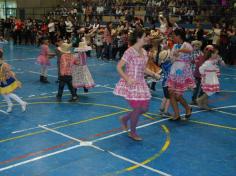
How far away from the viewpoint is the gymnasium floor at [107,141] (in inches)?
211

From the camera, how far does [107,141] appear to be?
6.46 metres

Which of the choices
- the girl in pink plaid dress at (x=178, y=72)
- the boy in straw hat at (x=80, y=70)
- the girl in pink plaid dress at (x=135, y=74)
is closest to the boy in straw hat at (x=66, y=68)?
the boy in straw hat at (x=80, y=70)

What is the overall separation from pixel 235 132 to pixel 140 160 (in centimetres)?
236

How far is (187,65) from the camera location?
7609 mm

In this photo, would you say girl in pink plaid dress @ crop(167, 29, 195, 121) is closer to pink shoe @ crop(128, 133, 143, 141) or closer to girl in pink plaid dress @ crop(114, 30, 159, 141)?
pink shoe @ crop(128, 133, 143, 141)

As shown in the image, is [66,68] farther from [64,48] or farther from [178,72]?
[178,72]

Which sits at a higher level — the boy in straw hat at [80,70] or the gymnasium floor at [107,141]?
the boy in straw hat at [80,70]

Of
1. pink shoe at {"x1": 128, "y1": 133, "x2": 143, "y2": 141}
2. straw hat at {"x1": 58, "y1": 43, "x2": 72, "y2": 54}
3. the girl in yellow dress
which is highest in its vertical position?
straw hat at {"x1": 58, "y1": 43, "x2": 72, "y2": 54}

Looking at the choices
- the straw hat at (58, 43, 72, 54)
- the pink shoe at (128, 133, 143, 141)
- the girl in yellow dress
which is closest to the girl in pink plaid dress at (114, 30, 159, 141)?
the pink shoe at (128, 133, 143, 141)

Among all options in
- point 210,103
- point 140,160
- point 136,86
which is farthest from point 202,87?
point 140,160

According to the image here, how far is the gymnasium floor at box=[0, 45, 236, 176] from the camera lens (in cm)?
536

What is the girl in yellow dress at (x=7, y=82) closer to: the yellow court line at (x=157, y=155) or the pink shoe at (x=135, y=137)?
the pink shoe at (x=135, y=137)

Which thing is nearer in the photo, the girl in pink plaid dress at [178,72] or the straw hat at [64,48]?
the girl in pink plaid dress at [178,72]

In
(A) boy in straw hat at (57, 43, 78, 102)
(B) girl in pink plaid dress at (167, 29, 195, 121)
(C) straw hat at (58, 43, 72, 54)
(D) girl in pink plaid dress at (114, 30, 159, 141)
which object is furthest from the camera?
(C) straw hat at (58, 43, 72, 54)
